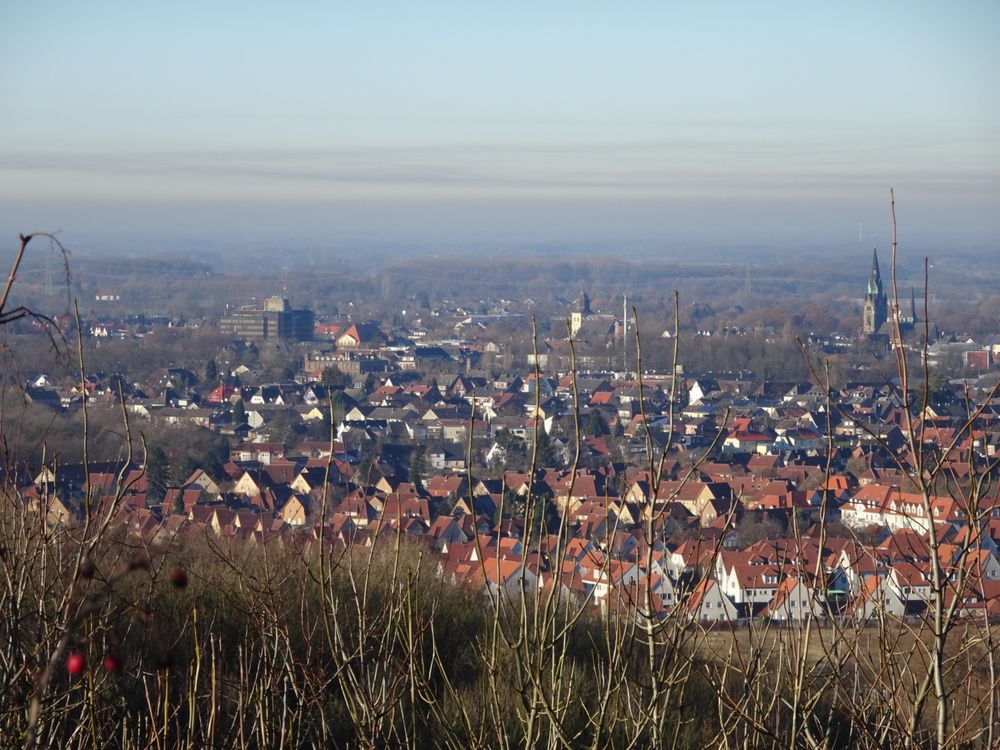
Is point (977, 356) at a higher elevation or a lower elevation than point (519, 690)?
lower

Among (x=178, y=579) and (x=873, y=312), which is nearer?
(x=178, y=579)

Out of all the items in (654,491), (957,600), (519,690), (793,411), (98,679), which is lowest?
(793,411)

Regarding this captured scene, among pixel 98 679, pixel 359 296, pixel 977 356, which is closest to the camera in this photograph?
pixel 98 679

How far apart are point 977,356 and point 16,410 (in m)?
27.3

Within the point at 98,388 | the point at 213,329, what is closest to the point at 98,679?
the point at 98,388

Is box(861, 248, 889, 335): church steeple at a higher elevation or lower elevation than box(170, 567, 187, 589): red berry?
lower

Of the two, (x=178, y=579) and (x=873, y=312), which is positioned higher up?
(x=178, y=579)

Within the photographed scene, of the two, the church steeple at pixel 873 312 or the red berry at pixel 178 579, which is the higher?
the red berry at pixel 178 579

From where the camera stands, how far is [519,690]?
A: 205 centimetres

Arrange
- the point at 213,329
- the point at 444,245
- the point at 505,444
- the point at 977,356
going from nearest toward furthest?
the point at 505,444 < the point at 977,356 < the point at 213,329 < the point at 444,245

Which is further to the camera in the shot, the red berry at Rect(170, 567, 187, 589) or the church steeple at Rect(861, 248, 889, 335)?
the church steeple at Rect(861, 248, 889, 335)

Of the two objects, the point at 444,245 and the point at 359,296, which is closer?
the point at 359,296

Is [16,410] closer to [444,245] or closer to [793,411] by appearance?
[793,411]

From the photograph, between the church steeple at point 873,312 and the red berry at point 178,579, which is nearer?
the red berry at point 178,579
